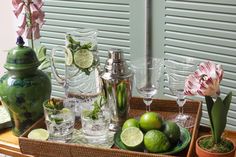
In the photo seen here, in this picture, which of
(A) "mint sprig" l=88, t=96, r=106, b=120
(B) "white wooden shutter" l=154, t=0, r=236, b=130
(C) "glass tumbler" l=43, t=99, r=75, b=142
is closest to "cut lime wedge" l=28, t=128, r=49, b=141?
Answer: (C) "glass tumbler" l=43, t=99, r=75, b=142

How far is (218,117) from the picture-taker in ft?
3.32

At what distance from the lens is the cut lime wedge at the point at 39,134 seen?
1149 millimetres

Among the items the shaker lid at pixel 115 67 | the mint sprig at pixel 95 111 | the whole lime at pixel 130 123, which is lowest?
the whole lime at pixel 130 123

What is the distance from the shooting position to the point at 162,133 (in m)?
1.06

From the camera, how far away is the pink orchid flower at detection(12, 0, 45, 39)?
1.28 metres

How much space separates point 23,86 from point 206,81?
0.55 metres

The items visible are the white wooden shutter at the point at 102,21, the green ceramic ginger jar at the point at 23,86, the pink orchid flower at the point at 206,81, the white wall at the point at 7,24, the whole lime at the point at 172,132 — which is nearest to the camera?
the pink orchid flower at the point at 206,81

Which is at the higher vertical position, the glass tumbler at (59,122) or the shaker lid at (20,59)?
the shaker lid at (20,59)

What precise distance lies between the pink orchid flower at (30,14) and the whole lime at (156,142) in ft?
1.77

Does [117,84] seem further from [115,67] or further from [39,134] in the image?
[39,134]

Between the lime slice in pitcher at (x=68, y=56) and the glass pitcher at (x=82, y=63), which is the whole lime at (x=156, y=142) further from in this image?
the lime slice in pitcher at (x=68, y=56)

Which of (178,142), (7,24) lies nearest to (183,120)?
(178,142)

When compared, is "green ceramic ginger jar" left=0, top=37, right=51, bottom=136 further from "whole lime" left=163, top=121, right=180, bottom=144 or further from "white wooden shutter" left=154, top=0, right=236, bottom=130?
"white wooden shutter" left=154, top=0, right=236, bottom=130

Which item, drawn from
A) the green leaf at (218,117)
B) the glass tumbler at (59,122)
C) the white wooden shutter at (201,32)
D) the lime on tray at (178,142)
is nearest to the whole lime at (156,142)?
the lime on tray at (178,142)
